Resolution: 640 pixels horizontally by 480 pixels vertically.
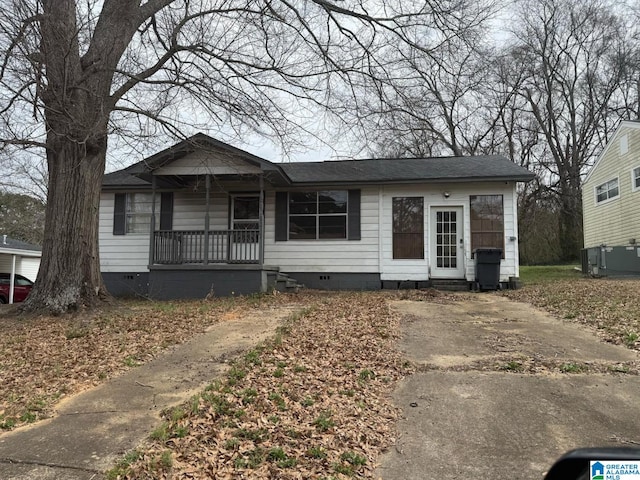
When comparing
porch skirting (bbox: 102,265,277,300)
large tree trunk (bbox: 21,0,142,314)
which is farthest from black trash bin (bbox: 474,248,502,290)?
large tree trunk (bbox: 21,0,142,314)

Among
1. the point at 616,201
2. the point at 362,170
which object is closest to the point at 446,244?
the point at 362,170

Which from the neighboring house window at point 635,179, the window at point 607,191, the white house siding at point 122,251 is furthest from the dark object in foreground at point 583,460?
the window at point 607,191

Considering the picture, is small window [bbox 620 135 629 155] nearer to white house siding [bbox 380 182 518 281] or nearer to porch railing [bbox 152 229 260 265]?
white house siding [bbox 380 182 518 281]

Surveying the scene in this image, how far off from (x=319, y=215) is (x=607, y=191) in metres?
13.5

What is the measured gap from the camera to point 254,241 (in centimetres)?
1199

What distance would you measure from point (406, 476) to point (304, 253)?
33.4ft

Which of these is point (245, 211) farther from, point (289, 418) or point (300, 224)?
point (289, 418)

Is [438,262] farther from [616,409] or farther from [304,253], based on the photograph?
[616,409]

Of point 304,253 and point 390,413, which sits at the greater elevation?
point 304,253

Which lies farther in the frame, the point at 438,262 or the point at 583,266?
the point at 583,266

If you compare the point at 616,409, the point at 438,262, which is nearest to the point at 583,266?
the point at 438,262

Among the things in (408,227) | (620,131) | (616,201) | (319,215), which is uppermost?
(620,131)

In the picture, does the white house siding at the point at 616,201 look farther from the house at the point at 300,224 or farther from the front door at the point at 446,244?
the front door at the point at 446,244

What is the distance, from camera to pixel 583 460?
98cm
